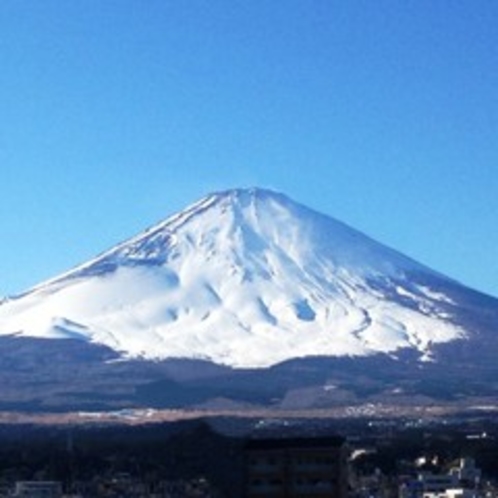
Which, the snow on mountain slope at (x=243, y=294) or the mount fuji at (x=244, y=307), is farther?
the snow on mountain slope at (x=243, y=294)

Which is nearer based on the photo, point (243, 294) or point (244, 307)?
point (244, 307)

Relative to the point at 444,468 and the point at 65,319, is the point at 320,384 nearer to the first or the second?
the point at 65,319

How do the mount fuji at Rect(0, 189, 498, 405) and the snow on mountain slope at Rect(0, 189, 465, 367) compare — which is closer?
the mount fuji at Rect(0, 189, 498, 405)

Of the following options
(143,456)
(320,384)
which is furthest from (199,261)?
(143,456)
